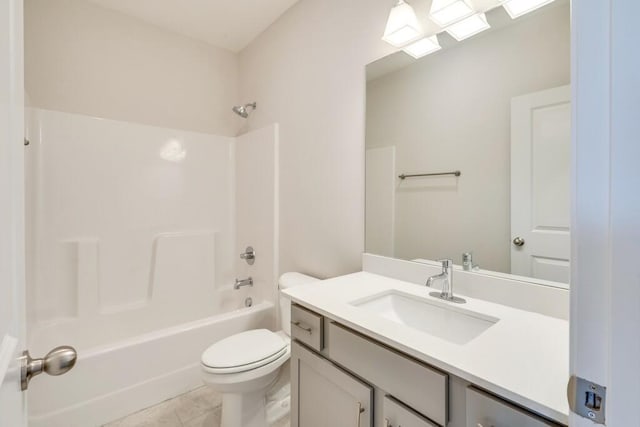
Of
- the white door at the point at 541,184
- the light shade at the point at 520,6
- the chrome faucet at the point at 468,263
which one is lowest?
the chrome faucet at the point at 468,263

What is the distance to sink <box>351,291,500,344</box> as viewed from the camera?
102cm

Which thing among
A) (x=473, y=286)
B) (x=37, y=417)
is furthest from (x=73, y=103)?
(x=473, y=286)

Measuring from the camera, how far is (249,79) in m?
2.56

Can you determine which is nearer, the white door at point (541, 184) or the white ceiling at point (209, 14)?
the white door at point (541, 184)

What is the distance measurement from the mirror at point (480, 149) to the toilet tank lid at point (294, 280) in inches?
17.8

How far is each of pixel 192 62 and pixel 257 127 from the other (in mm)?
813

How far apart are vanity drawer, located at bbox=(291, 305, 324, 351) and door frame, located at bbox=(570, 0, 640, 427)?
779mm

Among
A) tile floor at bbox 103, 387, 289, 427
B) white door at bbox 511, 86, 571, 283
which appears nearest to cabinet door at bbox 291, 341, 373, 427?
tile floor at bbox 103, 387, 289, 427

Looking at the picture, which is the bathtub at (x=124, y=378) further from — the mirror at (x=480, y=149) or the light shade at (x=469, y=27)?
the light shade at (x=469, y=27)

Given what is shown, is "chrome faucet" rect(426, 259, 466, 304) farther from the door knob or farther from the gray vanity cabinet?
the door knob

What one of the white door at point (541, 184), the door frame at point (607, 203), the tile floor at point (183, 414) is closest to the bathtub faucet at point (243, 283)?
the tile floor at point (183, 414)

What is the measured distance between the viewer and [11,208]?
47 cm

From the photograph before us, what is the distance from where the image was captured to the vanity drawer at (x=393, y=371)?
0.72 meters

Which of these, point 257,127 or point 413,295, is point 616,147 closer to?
point 413,295
